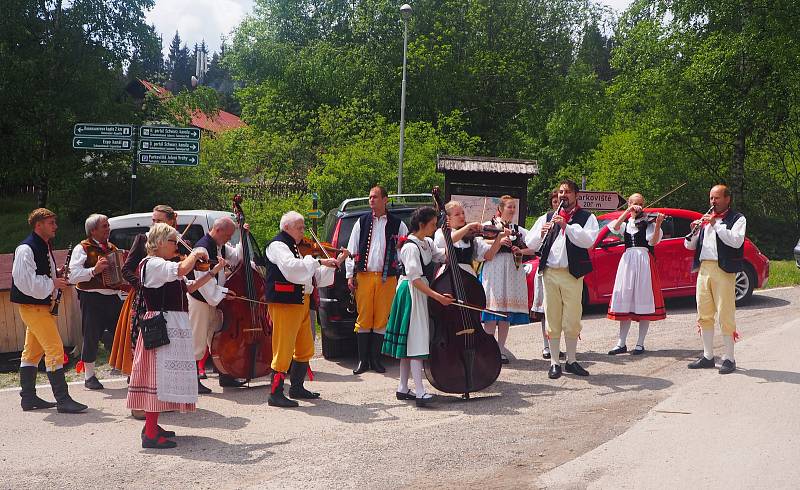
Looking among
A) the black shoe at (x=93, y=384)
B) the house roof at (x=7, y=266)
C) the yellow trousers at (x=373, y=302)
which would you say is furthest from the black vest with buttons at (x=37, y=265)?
the yellow trousers at (x=373, y=302)

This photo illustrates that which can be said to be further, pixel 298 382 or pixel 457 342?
pixel 298 382

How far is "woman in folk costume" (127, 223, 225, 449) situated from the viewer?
6348 millimetres

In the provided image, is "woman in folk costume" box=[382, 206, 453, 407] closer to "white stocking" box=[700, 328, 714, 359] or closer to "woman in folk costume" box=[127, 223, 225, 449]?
"woman in folk costume" box=[127, 223, 225, 449]

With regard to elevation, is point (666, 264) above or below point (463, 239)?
below

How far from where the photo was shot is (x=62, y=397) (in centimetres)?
748

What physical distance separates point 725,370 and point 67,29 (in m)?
19.4

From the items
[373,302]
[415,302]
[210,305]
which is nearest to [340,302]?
[373,302]

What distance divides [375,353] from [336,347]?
34.3 inches

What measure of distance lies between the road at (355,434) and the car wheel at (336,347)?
0.54 metres

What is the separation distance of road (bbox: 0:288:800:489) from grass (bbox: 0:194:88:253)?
13590 mm

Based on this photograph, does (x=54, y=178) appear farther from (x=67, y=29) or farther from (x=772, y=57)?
(x=772, y=57)

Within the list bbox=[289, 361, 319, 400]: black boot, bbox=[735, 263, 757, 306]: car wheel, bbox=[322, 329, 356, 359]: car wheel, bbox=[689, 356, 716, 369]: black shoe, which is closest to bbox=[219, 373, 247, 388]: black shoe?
bbox=[289, 361, 319, 400]: black boot

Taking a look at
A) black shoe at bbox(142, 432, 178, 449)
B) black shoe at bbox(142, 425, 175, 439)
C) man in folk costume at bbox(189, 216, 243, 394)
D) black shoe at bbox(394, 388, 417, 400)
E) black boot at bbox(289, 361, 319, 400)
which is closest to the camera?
black shoe at bbox(142, 432, 178, 449)

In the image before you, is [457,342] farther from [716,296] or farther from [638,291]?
[638,291]
